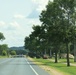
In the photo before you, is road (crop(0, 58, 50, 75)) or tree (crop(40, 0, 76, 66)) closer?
road (crop(0, 58, 50, 75))

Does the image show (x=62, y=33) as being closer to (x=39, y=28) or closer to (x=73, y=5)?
(x=73, y=5)

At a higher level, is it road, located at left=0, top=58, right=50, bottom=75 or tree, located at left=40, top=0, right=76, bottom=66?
tree, located at left=40, top=0, right=76, bottom=66

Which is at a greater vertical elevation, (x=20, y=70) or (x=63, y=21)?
(x=63, y=21)

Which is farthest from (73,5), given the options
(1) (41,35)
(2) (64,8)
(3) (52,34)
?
(1) (41,35)

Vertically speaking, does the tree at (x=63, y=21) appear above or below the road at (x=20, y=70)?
above

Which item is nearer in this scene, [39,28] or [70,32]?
[70,32]

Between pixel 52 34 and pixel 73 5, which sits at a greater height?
pixel 73 5

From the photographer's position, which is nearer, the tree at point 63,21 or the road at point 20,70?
the road at point 20,70

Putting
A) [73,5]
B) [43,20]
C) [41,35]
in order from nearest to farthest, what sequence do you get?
1. [73,5]
2. [43,20]
3. [41,35]

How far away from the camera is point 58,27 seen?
5241cm

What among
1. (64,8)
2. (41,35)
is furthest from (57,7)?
(41,35)

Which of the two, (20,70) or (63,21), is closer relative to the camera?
(20,70)

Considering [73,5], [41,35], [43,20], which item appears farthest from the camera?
[41,35]

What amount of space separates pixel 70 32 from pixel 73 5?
3862 mm
